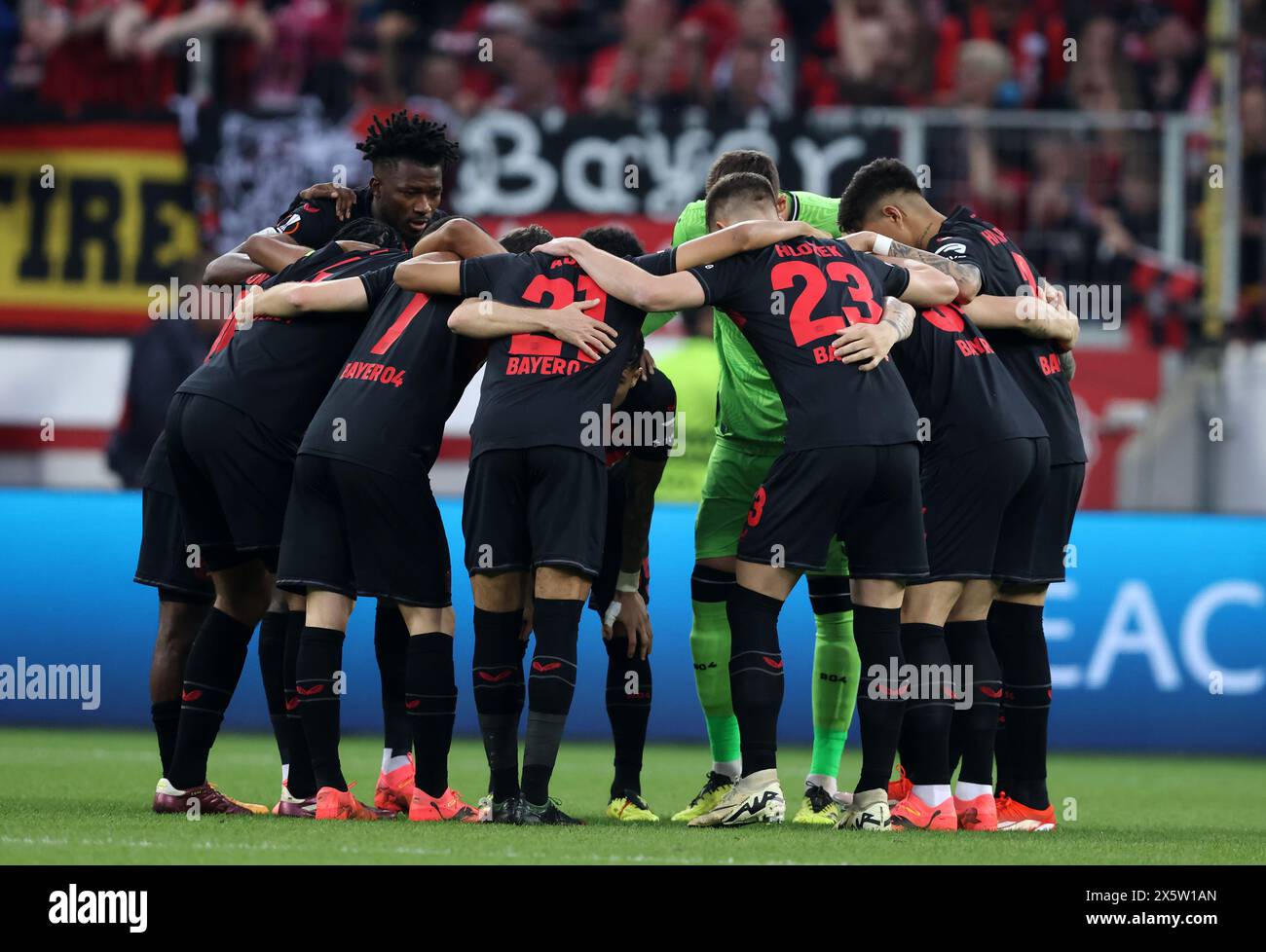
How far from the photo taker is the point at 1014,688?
6.96 meters

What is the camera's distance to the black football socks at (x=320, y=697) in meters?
6.32

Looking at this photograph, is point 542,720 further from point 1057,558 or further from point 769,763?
point 1057,558

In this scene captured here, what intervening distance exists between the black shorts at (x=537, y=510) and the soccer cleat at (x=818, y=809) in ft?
4.01

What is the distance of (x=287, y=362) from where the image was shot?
6.76m

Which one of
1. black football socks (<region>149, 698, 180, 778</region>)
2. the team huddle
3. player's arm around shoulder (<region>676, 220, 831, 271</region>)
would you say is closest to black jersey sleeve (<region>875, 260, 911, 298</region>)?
the team huddle

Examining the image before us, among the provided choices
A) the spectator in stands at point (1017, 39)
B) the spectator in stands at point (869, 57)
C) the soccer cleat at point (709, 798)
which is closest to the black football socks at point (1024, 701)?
the soccer cleat at point (709, 798)

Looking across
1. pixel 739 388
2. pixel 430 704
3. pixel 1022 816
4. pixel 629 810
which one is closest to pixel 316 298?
pixel 430 704

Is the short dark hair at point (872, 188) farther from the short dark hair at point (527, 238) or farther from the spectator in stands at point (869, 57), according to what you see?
the spectator in stands at point (869, 57)

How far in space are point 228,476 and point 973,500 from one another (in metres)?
2.60

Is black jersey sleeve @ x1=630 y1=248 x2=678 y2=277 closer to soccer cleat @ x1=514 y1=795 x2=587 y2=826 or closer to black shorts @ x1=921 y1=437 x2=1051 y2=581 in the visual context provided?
black shorts @ x1=921 y1=437 x2=1051 y2=581

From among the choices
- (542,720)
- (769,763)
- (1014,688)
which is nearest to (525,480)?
(542,720)

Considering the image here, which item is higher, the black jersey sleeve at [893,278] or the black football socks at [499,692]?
the black jersey sleeve at [893,278]

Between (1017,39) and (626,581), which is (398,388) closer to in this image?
(626,581)

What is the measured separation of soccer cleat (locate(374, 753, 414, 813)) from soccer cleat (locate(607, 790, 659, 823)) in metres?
0.73
